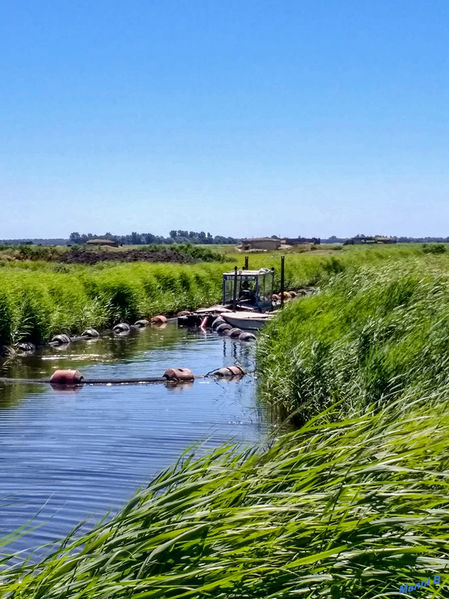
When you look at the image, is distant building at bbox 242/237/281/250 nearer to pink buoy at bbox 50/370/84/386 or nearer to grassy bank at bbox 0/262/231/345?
grassy bank at bbox 0/262/231/345

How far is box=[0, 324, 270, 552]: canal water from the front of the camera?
35.4ft

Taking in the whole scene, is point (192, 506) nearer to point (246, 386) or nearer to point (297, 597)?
point (297, 597)

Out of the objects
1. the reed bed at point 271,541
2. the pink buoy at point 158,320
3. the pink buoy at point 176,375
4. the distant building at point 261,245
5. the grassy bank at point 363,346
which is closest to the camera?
the reed bed at point 271,541

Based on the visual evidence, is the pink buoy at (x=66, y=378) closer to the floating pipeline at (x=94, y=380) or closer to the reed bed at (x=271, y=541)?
the floating pipeline at (x=94, y=380)

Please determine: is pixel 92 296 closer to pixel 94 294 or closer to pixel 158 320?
pixel 94 294

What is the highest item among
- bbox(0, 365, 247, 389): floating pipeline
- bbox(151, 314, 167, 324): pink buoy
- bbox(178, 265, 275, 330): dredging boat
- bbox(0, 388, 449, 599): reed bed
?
bbox(0, 388, 449, 599): reed bed

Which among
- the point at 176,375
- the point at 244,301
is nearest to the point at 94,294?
the point at 244,301

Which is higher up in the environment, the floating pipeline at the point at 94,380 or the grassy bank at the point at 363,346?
the grassy bank at the point at 363,346

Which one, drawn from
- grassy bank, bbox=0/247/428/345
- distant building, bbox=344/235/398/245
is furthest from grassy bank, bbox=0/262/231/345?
distant building, bbox=344/235/398/245

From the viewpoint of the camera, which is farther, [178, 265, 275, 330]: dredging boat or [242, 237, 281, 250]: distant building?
[242, 237, 281, 250]: distant building

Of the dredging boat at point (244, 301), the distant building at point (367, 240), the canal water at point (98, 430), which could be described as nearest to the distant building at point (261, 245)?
the distant building at point (367, 240)

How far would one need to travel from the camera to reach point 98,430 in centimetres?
1517

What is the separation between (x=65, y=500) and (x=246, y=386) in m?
9.38

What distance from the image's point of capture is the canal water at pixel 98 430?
10789mm
